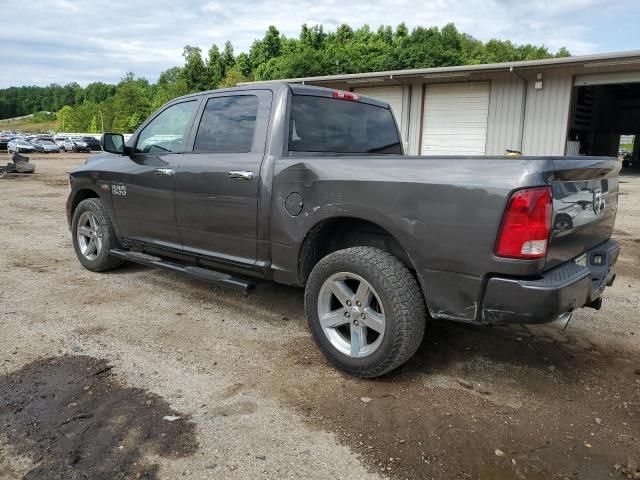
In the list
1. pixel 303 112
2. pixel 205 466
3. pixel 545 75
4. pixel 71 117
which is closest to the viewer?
pixel 205 466

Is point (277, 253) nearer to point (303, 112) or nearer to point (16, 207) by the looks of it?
point (303, 112)

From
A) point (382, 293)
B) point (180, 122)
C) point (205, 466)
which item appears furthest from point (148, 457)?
point (180, 122)

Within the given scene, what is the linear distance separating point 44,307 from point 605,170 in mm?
4598

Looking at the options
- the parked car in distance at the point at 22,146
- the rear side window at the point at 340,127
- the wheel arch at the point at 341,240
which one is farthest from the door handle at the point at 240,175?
the parked car in distance at the point at 22,146

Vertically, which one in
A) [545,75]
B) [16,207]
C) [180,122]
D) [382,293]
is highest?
[545,75]

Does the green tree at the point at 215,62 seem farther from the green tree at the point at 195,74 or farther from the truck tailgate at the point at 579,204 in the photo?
the truck tailgate at the point at 579,204

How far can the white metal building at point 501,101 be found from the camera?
52.5 ft

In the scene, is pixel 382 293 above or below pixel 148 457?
above

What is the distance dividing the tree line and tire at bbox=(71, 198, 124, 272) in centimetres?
5011

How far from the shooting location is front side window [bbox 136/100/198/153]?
15.1ft

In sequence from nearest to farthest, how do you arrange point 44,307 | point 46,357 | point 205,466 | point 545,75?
point 205,466 → point 46,357 → point 44,307 → point 545,75

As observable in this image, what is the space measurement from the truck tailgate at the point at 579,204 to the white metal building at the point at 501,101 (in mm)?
13260

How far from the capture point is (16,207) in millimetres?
11352

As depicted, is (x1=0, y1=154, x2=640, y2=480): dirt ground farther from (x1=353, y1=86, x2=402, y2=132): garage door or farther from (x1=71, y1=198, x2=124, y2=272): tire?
(x1=353, y1=86, x2=402, y2=132): garage door
